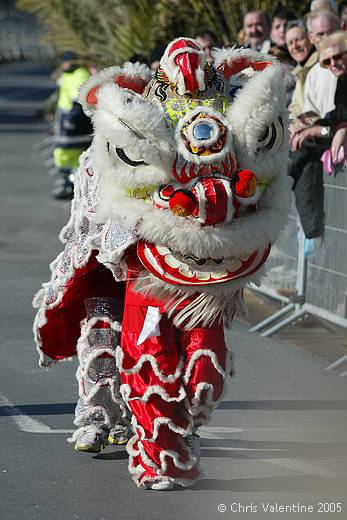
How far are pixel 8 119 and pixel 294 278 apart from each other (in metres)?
21.4

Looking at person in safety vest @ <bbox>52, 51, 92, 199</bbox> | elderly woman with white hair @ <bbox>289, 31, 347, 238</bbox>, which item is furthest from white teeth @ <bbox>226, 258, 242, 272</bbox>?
person in safety vest @ <bbox>52, 51, 92, 199</bbox>

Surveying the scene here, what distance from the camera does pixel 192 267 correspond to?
201 inches

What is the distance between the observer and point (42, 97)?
3841cm

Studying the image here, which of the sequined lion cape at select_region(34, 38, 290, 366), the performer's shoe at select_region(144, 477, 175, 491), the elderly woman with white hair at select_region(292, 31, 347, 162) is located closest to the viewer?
the sequined lion cape at select_region(34, 38, 290, 366)

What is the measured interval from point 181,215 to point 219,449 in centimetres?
152

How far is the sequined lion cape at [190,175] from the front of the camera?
502 cm

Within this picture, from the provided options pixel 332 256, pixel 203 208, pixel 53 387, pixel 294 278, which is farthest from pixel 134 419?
pixel 294 278

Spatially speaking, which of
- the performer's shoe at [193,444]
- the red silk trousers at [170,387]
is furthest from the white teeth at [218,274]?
the performer's shoe at [193,444]

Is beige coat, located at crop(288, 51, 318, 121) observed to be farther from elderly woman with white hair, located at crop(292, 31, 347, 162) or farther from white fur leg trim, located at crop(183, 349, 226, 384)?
white fur leg trim, located at crop(183, 349, 226, 384)

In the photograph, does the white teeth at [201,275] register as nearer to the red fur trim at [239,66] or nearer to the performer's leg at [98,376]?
the performer's leg at [98,376]

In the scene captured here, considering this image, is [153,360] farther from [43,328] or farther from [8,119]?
[8,119]

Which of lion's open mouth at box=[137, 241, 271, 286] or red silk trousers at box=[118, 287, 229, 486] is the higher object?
lion's open mouth at box=[137, 241, 271, 286]

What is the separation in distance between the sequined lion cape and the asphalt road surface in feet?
2.60

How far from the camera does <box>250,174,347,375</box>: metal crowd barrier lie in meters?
8.16
